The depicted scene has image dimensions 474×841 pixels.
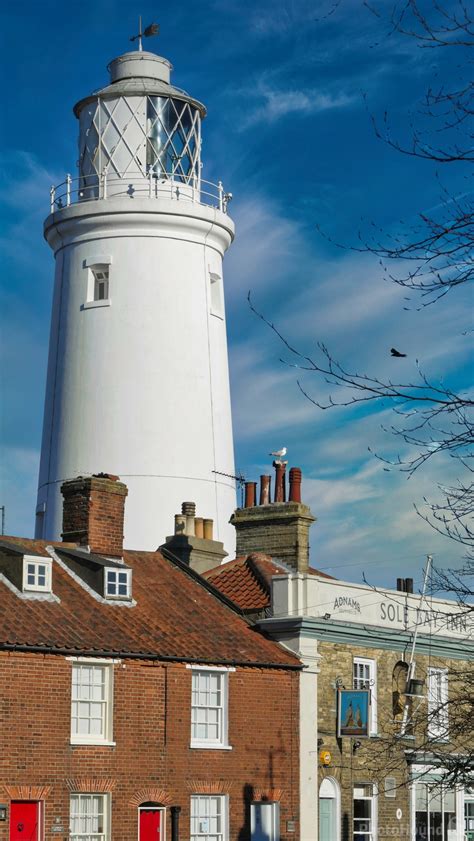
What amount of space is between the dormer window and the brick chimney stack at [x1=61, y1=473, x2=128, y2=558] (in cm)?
161

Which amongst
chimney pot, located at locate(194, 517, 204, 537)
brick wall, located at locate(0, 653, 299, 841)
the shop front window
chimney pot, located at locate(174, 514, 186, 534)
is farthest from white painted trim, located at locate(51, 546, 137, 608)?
the shop front window

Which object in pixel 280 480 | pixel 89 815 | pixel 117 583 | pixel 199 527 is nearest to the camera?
pixel 89 815

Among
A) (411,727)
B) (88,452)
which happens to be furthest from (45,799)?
(88,452)

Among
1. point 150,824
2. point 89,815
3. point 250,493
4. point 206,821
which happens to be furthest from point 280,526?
point 89,815

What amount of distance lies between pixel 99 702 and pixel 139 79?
78.6 ft

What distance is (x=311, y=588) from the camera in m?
38.4

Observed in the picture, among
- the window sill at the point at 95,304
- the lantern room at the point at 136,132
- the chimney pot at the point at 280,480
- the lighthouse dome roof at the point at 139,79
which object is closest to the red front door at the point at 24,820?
the chimney pot at the point at 280,480

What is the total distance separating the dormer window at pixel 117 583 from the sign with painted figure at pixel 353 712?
247 inches

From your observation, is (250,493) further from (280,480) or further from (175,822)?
(175,822)

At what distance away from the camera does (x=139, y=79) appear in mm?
50188

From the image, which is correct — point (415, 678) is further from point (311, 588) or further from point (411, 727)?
point (411, 727)

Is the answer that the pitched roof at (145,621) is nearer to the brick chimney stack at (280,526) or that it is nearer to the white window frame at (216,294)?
the brick chimney stack at (280,526)

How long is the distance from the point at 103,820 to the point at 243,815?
4073 millimetres

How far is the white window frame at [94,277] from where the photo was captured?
48812 millimetres
